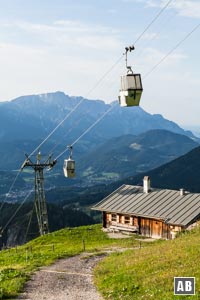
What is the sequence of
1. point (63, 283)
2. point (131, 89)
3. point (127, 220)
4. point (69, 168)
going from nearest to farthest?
point (131, 89) → point (63, 283) → point (69, 168) → point (127, 220)

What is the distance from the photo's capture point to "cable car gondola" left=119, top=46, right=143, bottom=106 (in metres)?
17.6

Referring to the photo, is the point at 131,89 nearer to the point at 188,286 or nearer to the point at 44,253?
the point at 188,286

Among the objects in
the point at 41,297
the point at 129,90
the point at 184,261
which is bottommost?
the point at 41,297

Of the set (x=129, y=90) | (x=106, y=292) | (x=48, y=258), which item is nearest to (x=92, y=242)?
(x=48, y=258)

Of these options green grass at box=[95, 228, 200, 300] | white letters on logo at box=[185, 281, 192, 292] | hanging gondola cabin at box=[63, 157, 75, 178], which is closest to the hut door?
hanging gondola cabin at box=[63, 157, 75, 178]

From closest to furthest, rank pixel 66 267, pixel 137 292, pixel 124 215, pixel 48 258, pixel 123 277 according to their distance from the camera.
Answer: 1. pixel 137 292
2. pixel 123 277
3. pixel 66 267
4. pixel 48 258
5. pixel 124 215

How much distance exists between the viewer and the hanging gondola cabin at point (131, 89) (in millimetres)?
17594

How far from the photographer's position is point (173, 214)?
180ft

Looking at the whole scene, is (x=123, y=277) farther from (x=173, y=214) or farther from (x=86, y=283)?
(x=173, y=214)

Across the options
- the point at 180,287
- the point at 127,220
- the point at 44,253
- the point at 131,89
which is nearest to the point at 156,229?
the point at 127,220

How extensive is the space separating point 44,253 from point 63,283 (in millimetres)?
15954

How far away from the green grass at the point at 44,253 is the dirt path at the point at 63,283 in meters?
0.63

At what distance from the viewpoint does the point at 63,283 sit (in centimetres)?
2517

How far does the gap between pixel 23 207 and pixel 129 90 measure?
164987mm
